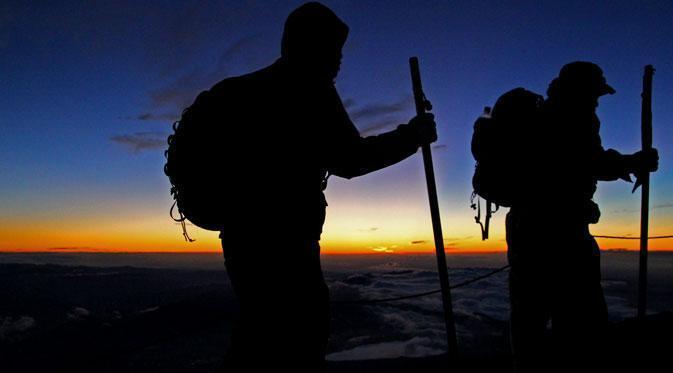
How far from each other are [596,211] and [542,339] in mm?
1389

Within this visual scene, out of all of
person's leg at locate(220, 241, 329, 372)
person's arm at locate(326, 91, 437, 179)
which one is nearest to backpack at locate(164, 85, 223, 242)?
person's leg at locate(220, 241, 329, 372)

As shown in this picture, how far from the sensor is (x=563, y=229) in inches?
151

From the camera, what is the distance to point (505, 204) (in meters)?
4.21

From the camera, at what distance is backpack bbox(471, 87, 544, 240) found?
12.9 feet

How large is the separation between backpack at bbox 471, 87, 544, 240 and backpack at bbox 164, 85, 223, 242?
294 cm

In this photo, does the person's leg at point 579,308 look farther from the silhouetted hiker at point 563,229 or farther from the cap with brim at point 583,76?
the cap with brim at point 583,76

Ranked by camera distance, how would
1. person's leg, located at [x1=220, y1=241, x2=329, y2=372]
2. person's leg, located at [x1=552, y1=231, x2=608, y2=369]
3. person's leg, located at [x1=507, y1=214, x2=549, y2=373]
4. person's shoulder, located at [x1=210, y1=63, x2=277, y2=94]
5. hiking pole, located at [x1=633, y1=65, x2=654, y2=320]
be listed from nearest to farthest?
person's leg, located at [x1=220, y1=241, x2=329, y2=372] → person's shoulder, located at [x1=210, y1=63, x2=277, y2=94] → person's leg, located at [x1=552, y1=231, x2=608, y2=369] → person's leg, located at [x1=507, y1=214, x2=549, y2=373] → hiking pole, located at [x1=633, y1=65, x2=654, y2=320]

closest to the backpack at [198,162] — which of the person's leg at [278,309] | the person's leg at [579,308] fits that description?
the person's leg at [278,309]

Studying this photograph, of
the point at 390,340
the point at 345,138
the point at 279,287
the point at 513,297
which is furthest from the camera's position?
the point at 390,340

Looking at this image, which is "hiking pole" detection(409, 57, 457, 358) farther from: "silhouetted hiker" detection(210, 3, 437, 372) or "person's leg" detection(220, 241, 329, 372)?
"person's leg" detection(220, 241, 329, 372)

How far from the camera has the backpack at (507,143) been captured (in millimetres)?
3932

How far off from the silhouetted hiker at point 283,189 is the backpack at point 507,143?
7.41 feet

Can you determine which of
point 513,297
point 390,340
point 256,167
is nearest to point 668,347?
point 513,297

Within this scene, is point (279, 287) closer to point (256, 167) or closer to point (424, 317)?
point (256, 167)
